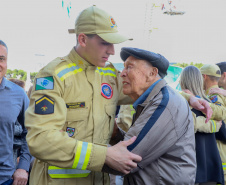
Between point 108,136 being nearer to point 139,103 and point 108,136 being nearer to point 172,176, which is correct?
point 139,103

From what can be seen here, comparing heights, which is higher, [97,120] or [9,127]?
[97,120]

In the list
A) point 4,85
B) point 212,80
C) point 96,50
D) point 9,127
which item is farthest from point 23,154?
point 212,80

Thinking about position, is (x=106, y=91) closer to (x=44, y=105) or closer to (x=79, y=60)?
(x=79, y=60)

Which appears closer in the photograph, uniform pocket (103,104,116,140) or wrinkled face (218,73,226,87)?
uniform pocket (103,104,116,140)

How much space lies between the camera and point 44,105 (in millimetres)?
1795

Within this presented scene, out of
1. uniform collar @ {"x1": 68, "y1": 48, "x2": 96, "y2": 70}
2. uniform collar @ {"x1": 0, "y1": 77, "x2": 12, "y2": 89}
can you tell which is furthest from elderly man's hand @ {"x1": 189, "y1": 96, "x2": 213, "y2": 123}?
uniform collar @ {"x1": 0, "y1": 77, "x2": 12, "y2": 89}

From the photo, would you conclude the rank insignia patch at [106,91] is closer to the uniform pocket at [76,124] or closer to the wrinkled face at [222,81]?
the uniform pocket at [76,124]

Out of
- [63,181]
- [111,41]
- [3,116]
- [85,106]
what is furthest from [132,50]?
[3,116]

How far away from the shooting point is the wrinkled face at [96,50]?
2.13m

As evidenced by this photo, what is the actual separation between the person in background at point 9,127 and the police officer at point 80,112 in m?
0.57

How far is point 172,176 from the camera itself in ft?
5.93

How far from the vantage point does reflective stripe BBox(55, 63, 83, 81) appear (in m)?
1.95

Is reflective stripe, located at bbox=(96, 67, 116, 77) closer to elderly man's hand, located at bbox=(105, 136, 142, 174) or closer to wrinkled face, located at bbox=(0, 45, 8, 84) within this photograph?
elderly man's hand, located at bbox=(105, 136, 142, 174)

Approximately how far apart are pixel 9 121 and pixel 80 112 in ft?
2.91
